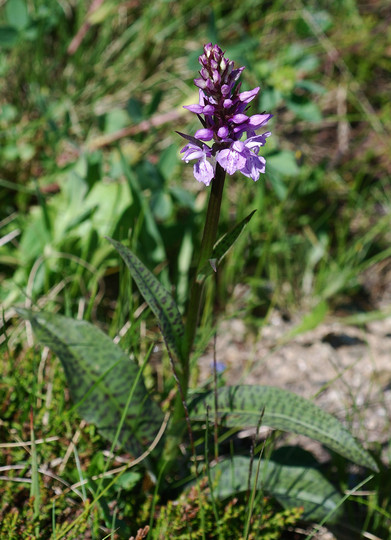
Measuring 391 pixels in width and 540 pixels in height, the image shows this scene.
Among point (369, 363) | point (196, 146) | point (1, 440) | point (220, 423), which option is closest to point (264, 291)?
point (369, 363)

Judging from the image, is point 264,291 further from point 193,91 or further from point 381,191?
point 193,91

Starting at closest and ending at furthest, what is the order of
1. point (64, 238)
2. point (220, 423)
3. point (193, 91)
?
point (220, 423) → point (64, 238) → point (193, 91)

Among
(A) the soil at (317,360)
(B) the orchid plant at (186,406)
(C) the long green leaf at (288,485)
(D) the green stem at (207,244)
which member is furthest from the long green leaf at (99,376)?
(A) the soil at (317,360)

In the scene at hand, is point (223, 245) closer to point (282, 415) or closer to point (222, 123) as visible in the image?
point (222, 123)

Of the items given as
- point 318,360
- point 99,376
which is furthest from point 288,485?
point 318,360

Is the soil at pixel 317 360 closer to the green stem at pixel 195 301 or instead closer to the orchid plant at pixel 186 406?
the orchid plant at pixel 186 406

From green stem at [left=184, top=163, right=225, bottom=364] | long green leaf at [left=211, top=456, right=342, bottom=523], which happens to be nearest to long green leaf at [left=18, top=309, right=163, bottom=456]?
green stem at [left=184, top=163, right=225, bottom=364]
